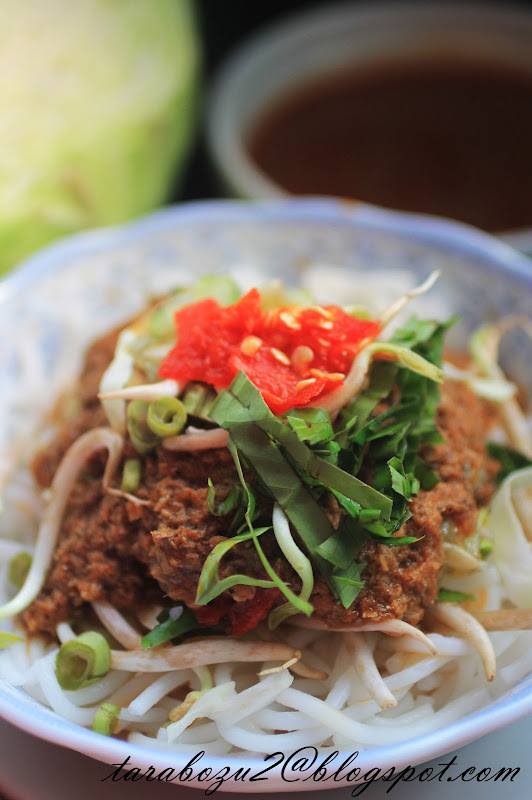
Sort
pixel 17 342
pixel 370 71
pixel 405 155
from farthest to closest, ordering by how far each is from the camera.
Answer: pixel 370 71 → pixel 405 155 → pixel 17 342

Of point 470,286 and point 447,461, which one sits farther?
point 470,286

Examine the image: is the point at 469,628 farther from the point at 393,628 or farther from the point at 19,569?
the point at 19,569

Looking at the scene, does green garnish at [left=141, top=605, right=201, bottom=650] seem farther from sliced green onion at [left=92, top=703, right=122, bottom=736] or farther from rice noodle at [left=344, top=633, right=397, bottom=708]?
rice noodle at [left=344, top=633, right=397, bottom=708]

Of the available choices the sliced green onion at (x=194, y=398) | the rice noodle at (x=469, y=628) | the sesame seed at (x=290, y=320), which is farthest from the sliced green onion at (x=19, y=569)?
the rice noodle at (x=469, y=628)

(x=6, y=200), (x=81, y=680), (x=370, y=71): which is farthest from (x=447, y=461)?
A: (x=370, y=71)

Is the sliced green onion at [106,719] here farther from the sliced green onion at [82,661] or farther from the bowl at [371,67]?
the bowl at [371,67]

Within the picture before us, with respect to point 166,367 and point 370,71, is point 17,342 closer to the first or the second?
point 166,367

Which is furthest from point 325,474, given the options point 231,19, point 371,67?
point 231,19
